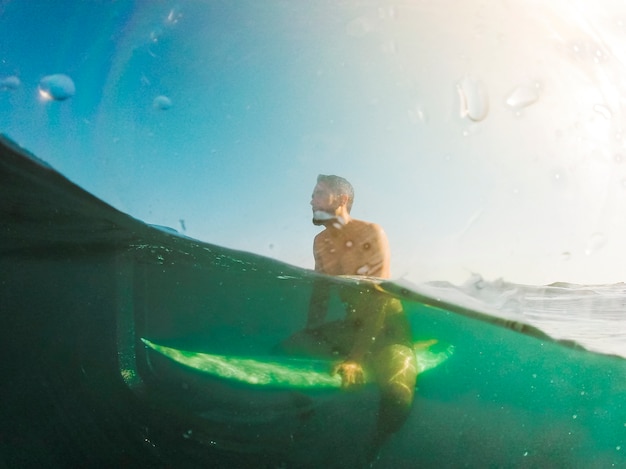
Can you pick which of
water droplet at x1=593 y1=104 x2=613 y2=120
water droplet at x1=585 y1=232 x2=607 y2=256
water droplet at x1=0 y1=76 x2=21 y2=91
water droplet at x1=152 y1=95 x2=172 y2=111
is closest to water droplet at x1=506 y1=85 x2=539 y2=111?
water droplet at x1=593 y1=104 x2=613 y2=120

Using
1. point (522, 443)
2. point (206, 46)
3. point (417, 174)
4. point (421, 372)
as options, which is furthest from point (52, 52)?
point (522, 443)

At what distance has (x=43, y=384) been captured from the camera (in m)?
2.04

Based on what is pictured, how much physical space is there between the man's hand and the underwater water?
66mm

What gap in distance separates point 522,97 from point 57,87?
188 cm

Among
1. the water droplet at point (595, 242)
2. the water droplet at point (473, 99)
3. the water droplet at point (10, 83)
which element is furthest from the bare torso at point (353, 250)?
the water droplet at point (10, 83)

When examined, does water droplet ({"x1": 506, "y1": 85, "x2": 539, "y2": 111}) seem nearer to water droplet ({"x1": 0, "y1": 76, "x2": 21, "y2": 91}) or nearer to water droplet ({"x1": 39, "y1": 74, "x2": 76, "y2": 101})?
water droplet ({"x1": 39, "y1": 74, "x2": 76, "y2": 101})

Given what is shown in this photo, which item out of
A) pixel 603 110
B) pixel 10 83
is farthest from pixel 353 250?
pixel 10 83

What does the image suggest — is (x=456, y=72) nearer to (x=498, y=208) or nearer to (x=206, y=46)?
(x=498, y=208)

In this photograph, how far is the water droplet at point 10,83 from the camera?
70.4 inches

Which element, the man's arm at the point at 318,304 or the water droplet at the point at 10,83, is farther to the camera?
the man's arm at the point at 318,304

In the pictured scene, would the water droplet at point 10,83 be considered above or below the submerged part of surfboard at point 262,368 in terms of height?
above

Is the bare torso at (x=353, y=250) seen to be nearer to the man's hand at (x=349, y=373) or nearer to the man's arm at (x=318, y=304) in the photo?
the man's arm at (x=318, y=304)

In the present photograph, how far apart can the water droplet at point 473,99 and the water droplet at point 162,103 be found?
1.14m

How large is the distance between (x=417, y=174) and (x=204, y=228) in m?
0.89
